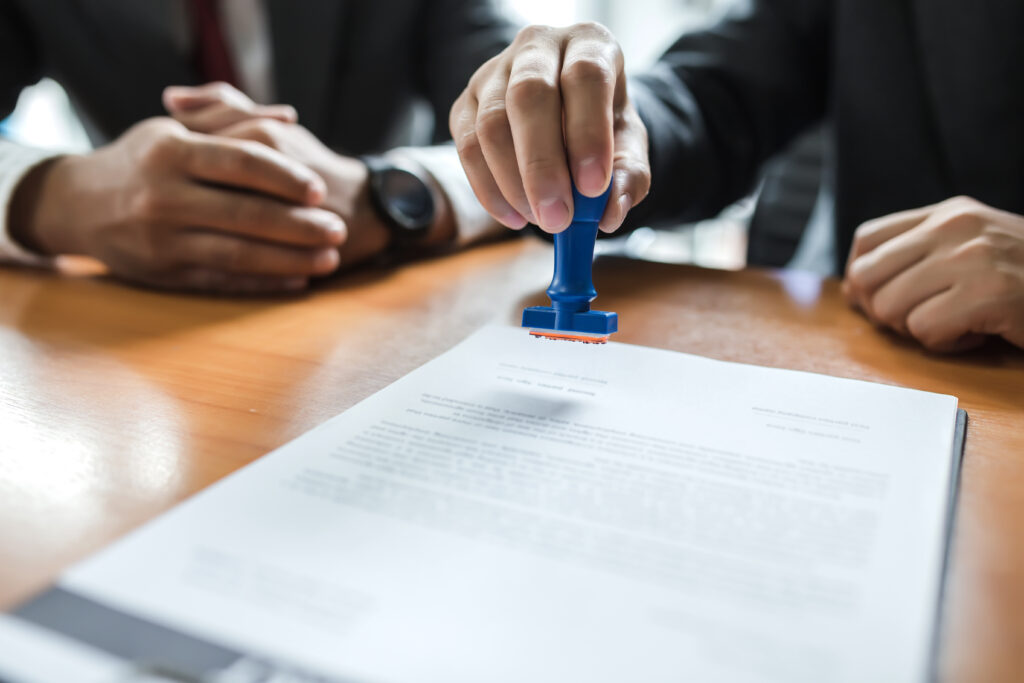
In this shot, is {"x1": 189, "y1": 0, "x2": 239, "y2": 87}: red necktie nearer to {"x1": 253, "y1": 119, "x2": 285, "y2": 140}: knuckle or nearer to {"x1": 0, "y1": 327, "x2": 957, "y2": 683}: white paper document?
{"x1": 253, "y1": 119, "x2": 285, "y2": 140}: knuckle

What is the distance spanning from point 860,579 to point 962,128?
0.70 m

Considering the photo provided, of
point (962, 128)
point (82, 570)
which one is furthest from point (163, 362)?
point (962, 128)

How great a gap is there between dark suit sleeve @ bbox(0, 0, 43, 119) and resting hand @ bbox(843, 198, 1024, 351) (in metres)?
1.13

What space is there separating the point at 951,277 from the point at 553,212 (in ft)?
0.93

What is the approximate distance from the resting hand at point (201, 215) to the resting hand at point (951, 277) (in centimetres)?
42

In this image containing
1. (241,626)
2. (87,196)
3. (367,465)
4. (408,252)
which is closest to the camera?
(241,626)

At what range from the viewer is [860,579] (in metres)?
0.25

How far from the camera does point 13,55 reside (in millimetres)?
1078

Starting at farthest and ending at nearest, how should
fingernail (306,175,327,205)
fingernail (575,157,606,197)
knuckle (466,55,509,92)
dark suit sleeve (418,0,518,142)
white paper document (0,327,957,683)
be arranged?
dark suit sleeve (418,0,518,142)
fingernail (306,175,327,205)
knuckle (466,55,509,92)
fingernail (575,157,606,197)
white paper document (0,327,957,683)

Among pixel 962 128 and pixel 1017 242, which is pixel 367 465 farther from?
pixel 962 128

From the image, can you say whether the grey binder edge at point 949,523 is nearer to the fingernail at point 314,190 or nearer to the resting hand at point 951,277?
the resting hand at point 951,277

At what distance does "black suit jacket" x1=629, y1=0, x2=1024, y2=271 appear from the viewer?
0.76 metres

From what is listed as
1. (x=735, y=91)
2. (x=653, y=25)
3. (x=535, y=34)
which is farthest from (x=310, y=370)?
(x=653, y=25)

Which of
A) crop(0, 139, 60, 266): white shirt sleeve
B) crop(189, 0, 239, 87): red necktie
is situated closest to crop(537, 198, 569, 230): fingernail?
crop(0, 139, 60, 266): white shirt sleeve
